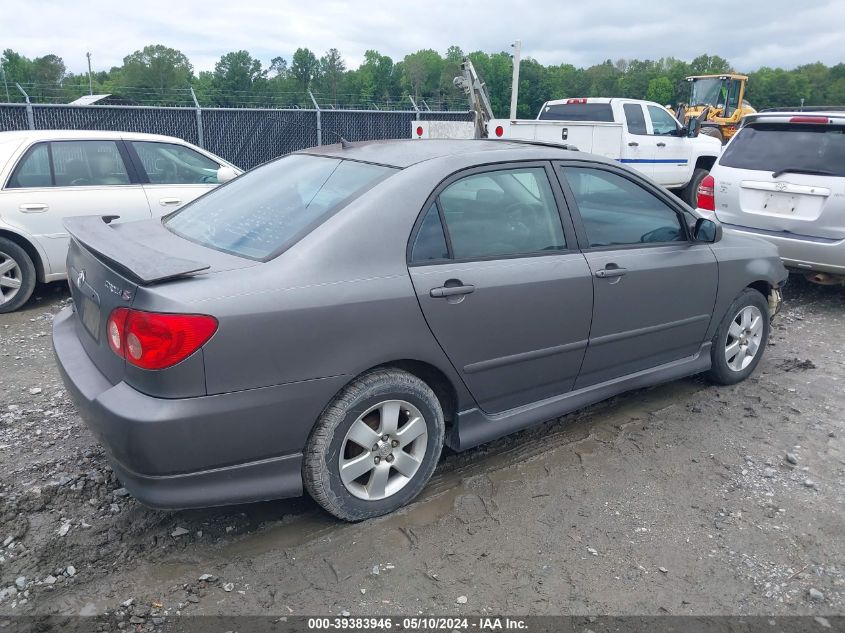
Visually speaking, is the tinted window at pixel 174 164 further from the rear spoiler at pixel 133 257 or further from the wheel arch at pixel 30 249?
the rear spoiler at pixel 133 257

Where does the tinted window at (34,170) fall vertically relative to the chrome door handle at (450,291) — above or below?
above

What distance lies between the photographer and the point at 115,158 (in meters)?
6.63

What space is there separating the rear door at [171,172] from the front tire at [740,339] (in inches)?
182

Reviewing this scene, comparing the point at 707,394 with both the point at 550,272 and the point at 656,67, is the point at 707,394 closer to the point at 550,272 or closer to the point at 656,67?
the point at 550,272

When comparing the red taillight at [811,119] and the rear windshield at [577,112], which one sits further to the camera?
the rear windshield at [577,112]

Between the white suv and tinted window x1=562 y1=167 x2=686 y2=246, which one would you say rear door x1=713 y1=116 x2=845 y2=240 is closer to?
the white suv

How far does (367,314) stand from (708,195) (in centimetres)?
554

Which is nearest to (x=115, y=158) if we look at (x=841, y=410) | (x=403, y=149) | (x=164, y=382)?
(x=403, y=149)

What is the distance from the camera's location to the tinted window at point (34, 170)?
6.12 m

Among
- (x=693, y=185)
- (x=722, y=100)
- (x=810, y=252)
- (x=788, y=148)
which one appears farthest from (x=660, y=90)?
(x=810, y=252)

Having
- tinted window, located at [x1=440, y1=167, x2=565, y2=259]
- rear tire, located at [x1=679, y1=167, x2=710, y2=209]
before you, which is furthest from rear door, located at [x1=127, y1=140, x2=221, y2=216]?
rear tire, located at [x1=679, y1=167, x2=710, y2=209]

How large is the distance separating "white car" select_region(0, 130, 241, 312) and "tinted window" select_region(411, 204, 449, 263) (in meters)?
3.96

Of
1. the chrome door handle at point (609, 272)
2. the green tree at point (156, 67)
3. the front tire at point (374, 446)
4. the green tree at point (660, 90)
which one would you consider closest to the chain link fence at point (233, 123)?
the chrome door handle at point (609, 272)

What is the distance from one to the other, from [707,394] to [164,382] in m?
3.64
